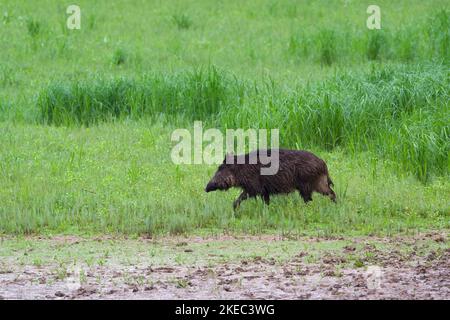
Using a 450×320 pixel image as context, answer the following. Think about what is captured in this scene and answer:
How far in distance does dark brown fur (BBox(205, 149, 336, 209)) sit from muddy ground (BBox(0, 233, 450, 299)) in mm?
877

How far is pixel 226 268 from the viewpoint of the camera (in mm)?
7152

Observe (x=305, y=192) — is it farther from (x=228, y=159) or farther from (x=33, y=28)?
(x=33, y=28)

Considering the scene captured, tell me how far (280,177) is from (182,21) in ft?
27.9

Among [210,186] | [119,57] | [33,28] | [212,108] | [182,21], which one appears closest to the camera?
[210,186]

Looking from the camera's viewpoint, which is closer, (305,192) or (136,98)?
(305,192)

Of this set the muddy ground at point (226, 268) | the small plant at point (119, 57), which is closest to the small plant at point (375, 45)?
the small plant at point (119, 57)

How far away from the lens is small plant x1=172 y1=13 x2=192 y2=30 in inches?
668

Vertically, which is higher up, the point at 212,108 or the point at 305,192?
the point at 212,108

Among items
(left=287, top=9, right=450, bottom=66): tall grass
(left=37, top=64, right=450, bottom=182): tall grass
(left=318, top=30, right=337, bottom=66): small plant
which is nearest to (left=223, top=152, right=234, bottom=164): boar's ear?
(left=37, top=64, right=450, bottom=182): tall grass

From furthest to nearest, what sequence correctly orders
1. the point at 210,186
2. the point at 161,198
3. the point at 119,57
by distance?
the point at 119,57, the point at 161,198, the point at 210,186

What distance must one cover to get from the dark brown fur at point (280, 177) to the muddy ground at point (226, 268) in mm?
877

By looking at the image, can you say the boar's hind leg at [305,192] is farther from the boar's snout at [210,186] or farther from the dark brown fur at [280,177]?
the boar's snout at [210,186]

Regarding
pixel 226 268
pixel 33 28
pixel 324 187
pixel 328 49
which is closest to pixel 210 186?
pixel 324 187

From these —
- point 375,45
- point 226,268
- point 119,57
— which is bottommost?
point 226,268
